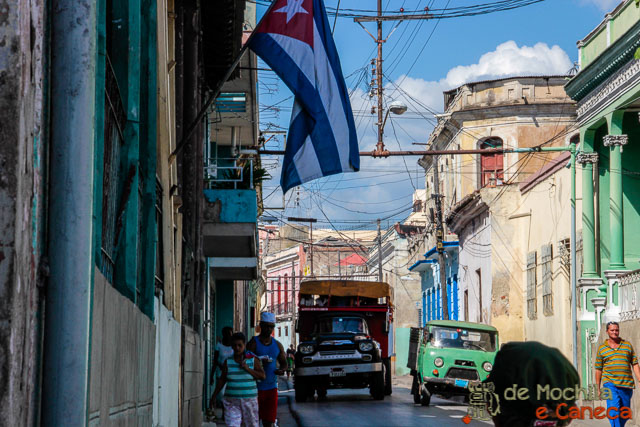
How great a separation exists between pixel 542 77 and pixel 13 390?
4181 cm

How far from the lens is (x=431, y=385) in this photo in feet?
74.4

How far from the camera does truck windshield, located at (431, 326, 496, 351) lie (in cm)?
2303

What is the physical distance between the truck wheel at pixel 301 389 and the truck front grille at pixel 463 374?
13.0 feet

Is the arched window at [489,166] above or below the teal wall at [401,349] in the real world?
above

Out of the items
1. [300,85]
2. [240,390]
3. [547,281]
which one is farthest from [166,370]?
[547,281]

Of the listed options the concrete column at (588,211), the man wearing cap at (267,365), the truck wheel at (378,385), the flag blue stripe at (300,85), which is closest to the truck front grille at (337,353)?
the truck wheel at (378,385)

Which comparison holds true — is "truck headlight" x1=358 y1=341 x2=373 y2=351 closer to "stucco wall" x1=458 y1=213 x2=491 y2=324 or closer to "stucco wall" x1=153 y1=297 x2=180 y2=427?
"stucco wall" x1=153 y1=297 x2=180 y2=427

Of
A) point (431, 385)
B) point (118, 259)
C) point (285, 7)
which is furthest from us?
point (431, 385)

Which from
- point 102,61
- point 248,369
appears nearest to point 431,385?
point 248,369

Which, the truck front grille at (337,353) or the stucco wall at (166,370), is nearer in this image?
the stucco wall at (166,370)

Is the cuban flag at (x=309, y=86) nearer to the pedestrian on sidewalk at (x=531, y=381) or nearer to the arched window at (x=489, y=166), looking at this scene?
the pedestrian on sidewalk at (x=531, y=381)

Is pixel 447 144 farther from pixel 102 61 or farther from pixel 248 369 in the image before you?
pixel 102 61

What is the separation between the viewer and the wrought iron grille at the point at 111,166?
5.75 meters

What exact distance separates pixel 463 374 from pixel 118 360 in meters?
17.6
